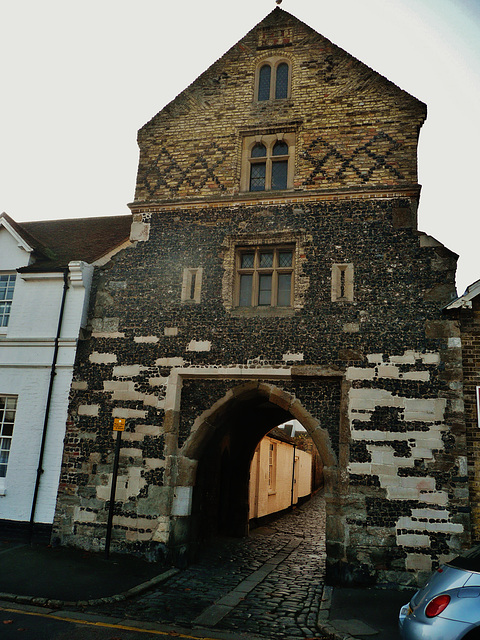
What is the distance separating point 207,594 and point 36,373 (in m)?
6.57

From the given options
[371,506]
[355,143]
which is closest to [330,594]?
[371,506]

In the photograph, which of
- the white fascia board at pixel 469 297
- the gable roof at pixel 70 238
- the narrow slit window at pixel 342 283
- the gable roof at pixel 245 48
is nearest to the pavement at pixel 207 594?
the white fascia board at pixel 469 297

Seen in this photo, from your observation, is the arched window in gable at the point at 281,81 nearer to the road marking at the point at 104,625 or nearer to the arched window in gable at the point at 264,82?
the arched window in gable at the point at 264,82

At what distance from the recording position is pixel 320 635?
715 cm

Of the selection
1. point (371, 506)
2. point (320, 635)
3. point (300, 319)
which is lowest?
point (320, 635)

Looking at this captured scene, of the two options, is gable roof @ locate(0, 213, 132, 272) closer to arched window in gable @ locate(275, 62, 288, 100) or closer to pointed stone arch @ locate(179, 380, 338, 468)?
pointed stone arch @ locate(179, 380, 338, 468)

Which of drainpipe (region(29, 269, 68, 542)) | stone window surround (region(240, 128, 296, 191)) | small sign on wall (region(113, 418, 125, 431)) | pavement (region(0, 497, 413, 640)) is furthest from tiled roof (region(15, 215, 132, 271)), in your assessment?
pavement (region(0, 497, 413, 640))

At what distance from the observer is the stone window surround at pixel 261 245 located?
37.3ft

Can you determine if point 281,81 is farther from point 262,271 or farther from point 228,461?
point 228,461

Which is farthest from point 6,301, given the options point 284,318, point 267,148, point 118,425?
point 267,148

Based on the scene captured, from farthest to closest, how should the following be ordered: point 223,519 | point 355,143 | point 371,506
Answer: point 223,519 → point 355,143 → point 371,506

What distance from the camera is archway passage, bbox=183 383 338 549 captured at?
11.5m

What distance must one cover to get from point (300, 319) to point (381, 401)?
2341 mm

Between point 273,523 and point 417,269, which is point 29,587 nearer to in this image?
point 417,269
